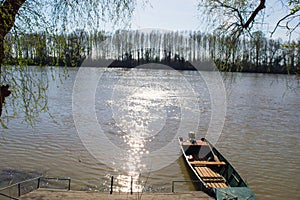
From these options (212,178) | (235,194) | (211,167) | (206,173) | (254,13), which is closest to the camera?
(254,13)

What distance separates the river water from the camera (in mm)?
8969

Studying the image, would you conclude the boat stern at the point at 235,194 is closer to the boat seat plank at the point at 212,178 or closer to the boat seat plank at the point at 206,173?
the boat seat plank at the point at 212,178

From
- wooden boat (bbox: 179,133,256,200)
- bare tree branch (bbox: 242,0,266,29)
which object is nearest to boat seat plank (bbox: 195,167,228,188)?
wooden boat (bbox: 179,133,256,200)

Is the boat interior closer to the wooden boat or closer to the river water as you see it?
the wooden boat

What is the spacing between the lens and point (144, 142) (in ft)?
43.1

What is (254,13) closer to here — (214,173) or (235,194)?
(235,194)

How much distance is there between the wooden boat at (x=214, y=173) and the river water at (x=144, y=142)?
1.72 feet

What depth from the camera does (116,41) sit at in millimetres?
4258

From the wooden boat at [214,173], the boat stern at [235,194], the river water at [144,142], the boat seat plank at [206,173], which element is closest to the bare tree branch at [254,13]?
the river water at [144,142]

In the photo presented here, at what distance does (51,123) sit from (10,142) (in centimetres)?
336

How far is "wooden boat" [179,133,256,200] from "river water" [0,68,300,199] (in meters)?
0.52

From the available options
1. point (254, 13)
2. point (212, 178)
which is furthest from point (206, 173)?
point (254, 13)

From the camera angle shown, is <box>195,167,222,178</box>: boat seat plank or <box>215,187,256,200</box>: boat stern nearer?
<box>215,187,256,200</box>: boat stern

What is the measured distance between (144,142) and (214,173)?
4746 mm
